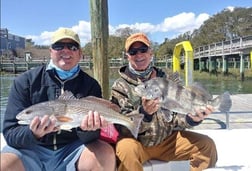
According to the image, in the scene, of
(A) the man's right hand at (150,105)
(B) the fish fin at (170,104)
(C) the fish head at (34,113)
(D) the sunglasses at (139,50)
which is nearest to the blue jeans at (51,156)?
(C) the fish head at (34,113)

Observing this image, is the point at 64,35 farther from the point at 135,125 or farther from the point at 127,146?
the point at 127,146

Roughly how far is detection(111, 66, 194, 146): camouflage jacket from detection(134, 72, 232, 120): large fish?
18cm

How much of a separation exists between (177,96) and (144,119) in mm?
360

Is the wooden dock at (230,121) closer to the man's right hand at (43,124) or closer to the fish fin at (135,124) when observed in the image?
the fish fin at (135,124)

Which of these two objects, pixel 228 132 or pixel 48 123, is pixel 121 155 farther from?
pixel 228 132

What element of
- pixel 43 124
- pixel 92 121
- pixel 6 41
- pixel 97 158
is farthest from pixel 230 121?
pixel 6 41

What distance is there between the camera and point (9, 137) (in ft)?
9.02

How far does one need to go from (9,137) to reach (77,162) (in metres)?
0.56

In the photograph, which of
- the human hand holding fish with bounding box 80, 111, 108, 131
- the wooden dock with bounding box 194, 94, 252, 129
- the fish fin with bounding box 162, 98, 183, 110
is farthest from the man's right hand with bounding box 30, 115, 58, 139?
the wooden dock with bounding box 194, 94, 252, 129

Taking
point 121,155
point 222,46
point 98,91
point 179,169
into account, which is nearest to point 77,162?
point 121,155

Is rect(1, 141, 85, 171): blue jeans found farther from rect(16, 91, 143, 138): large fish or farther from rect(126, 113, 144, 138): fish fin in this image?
rect(126, 113, 144, 138): fish fin

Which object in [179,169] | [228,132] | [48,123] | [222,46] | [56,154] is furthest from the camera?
[222,46]

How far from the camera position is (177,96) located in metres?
2.98

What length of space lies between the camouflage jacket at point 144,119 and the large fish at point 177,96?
7.2 inches
